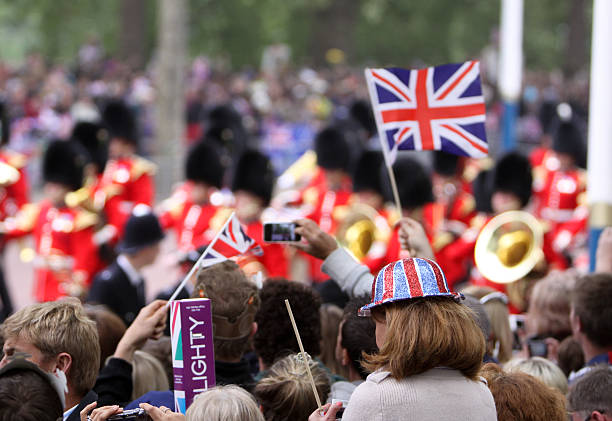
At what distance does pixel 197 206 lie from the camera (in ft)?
27.9

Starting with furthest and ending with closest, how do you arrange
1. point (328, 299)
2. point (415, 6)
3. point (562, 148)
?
point (415, 6), point (562, 148), point (328, 299)

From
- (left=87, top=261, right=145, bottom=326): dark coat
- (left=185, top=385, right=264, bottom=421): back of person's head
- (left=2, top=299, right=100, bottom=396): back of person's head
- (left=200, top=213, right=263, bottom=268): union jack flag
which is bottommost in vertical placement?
(left=87, top=261, right=145, bottom=326): dark coat

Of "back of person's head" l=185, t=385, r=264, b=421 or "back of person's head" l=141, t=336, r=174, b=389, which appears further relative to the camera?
"back of person's head" l=141, t=336, r=174, b=389

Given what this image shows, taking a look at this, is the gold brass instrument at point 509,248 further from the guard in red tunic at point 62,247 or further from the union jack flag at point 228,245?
the union jack flag at point 228,245

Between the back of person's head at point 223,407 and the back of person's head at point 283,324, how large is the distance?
3.04ft

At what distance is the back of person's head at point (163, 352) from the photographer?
3.84 meters

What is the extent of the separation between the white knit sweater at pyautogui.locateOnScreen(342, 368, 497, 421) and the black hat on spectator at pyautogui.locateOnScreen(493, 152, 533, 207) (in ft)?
18.6

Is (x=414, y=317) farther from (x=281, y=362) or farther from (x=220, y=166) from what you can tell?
(x=220, y=166)

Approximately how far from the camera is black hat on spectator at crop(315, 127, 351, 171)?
1027 cm

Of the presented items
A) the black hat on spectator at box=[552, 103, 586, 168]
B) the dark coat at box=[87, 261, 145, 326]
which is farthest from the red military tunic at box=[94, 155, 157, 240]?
the black hat on spectator at box=[552, 103, 586, 168]

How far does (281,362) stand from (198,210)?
17.1 feet

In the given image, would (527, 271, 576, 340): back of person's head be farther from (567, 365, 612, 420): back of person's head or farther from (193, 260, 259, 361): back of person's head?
(193, 260, 259, 361): back of person's head

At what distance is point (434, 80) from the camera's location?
14.5 feet

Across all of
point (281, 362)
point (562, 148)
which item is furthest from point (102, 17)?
point (281, 362)
